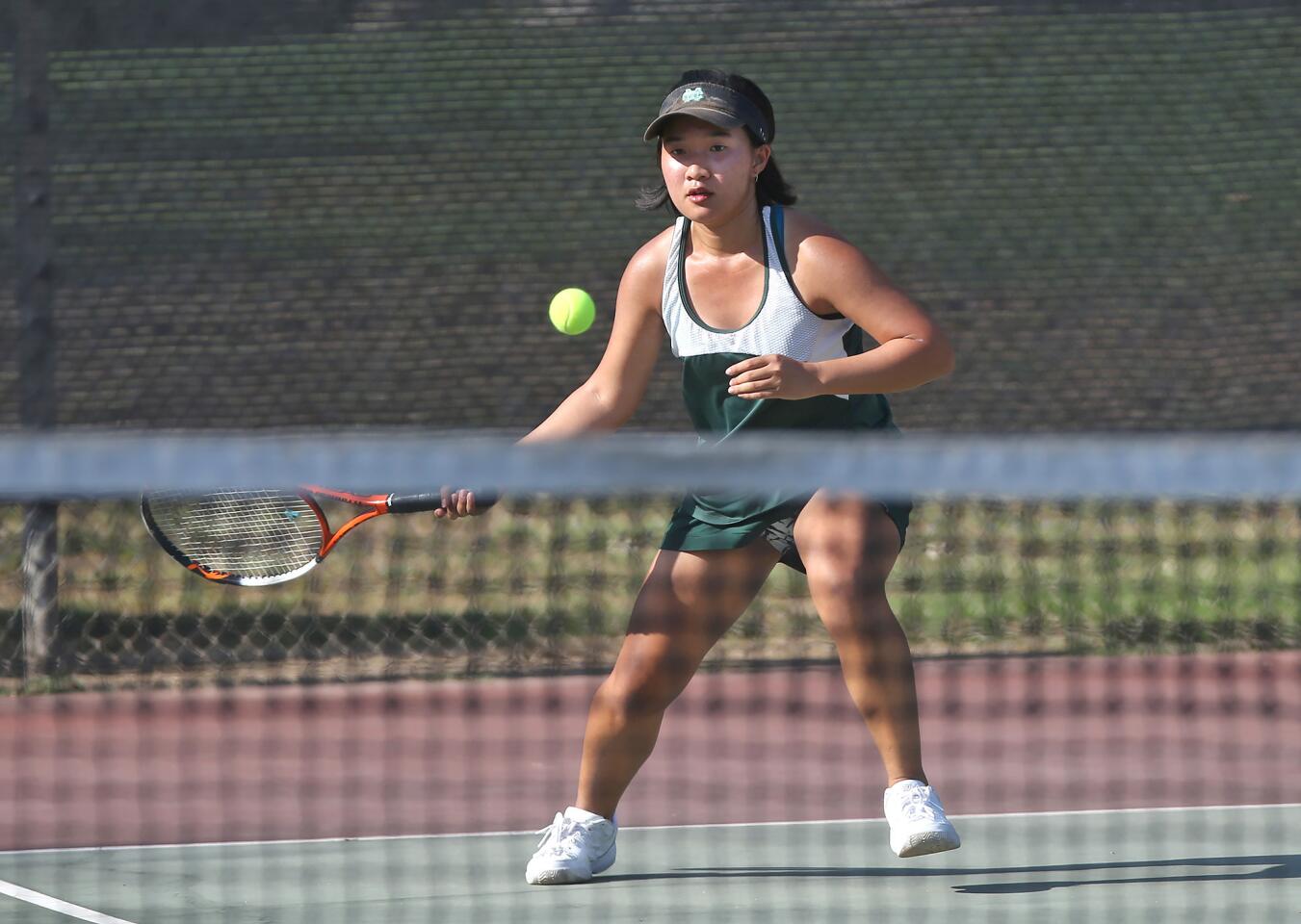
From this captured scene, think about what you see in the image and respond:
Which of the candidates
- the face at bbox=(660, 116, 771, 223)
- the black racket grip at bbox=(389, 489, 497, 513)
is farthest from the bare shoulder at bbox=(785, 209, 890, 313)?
the black racket grip at bbox=(389, 489, 497, 513)

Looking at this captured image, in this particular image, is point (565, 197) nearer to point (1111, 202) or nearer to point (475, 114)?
point (475, 114)

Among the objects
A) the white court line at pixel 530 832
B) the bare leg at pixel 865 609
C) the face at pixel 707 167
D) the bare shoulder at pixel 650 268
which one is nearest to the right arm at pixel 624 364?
the bare shoulder at pixel 650 268

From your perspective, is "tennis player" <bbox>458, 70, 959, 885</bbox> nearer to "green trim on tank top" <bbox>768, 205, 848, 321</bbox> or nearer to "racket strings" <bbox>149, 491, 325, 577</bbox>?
"green trim on tank top" <bbox>768, 205, 848, 321</bbox>

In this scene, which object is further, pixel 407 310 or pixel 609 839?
pixel 407 310

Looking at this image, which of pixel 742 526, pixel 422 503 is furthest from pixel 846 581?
pixel 422 503

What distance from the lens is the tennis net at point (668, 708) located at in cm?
231

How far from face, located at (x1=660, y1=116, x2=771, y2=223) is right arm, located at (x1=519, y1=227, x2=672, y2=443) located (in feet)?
0.45

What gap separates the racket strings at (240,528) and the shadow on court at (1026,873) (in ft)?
2.41

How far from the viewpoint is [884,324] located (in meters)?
2.86

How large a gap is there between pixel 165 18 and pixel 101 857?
11.0 feet

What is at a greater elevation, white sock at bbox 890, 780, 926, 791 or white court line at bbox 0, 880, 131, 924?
white sock at bbox 890, 780, 926, 791

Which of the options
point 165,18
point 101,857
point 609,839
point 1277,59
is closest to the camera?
point 609,839

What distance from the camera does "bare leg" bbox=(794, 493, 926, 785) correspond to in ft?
9.29

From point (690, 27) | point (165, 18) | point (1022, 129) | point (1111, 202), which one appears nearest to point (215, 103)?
point (165, 18)
